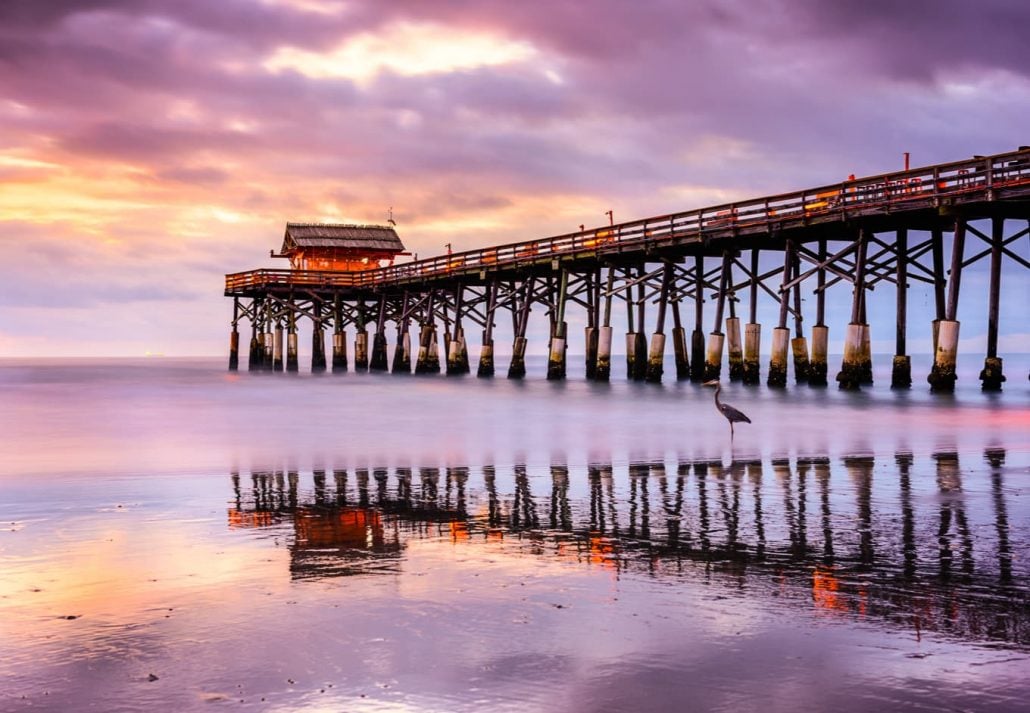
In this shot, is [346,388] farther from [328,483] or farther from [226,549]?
[226,549]

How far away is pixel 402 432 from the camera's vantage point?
2311 centimetres

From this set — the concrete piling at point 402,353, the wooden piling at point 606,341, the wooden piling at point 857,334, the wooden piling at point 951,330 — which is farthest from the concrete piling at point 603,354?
the concrete piling at point 402,353

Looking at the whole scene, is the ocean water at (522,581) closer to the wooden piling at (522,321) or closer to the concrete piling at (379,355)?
the wooden piling at (522,321)

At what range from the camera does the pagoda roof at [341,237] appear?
74938 mm

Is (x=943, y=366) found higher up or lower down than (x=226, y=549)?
higher up

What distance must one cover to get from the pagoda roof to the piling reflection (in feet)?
202

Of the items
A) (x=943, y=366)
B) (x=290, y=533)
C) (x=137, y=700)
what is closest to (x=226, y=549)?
(x=290, y=533)

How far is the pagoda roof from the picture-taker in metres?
74.9

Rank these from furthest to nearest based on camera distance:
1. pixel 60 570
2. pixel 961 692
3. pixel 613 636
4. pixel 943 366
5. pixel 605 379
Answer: pixel 605 379 → pixel 943 366 → pixel 60 570 → pixel 613 636 → pixel 961 692

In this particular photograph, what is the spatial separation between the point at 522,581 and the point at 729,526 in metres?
2.77

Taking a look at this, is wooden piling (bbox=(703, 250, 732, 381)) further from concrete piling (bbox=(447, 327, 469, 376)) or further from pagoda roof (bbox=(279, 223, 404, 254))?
pagoda roof (bbox=(279, 223, 404, 254))

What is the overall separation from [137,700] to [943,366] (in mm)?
28504

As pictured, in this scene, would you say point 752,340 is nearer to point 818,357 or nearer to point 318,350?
point 818,357

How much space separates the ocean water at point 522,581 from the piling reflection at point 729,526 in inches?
1.6
